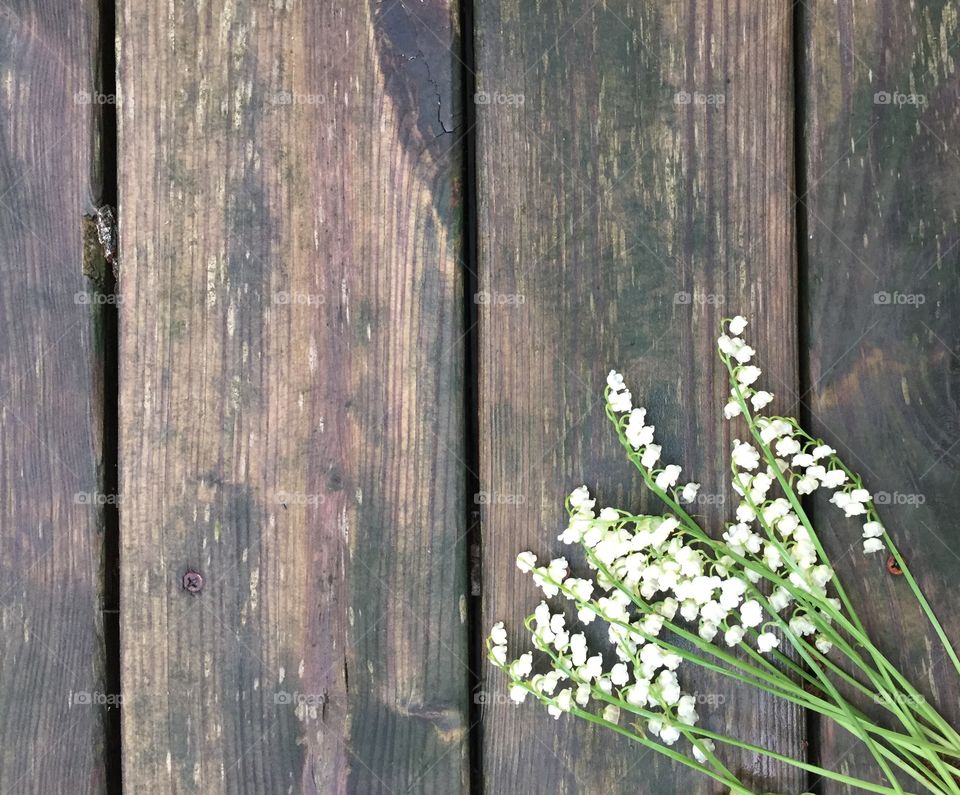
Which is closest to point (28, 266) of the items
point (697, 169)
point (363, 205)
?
Result: point (363, 205)

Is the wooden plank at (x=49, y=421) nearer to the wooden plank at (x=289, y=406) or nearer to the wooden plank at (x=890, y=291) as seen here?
the wooden plank at (x=289, y=406)

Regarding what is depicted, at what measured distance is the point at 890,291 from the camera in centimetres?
75

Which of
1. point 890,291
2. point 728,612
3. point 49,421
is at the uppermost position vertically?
point 890,291

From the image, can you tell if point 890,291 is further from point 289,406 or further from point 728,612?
point 289,406

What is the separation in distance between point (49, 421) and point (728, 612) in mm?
621

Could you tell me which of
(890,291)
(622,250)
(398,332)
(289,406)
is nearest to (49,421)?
(289,406)

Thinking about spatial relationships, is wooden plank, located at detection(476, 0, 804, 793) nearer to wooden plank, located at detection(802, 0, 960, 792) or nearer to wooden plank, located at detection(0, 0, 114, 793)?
wooden plank, located at detection(802, 0, 960, 792)

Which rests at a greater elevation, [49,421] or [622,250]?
[622,250]

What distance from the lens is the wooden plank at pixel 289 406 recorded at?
0.76 metres

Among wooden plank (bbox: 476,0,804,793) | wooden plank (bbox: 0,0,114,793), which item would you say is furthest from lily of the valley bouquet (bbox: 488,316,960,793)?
wooden plank (bbox: 0,0,114,793)

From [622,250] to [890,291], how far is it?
24 centimetres

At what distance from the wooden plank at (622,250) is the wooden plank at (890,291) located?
1.2 inches

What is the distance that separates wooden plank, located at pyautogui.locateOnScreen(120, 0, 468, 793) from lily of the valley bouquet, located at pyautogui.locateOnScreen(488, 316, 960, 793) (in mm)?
112

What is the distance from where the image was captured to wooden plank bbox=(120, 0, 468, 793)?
0.76 metres
